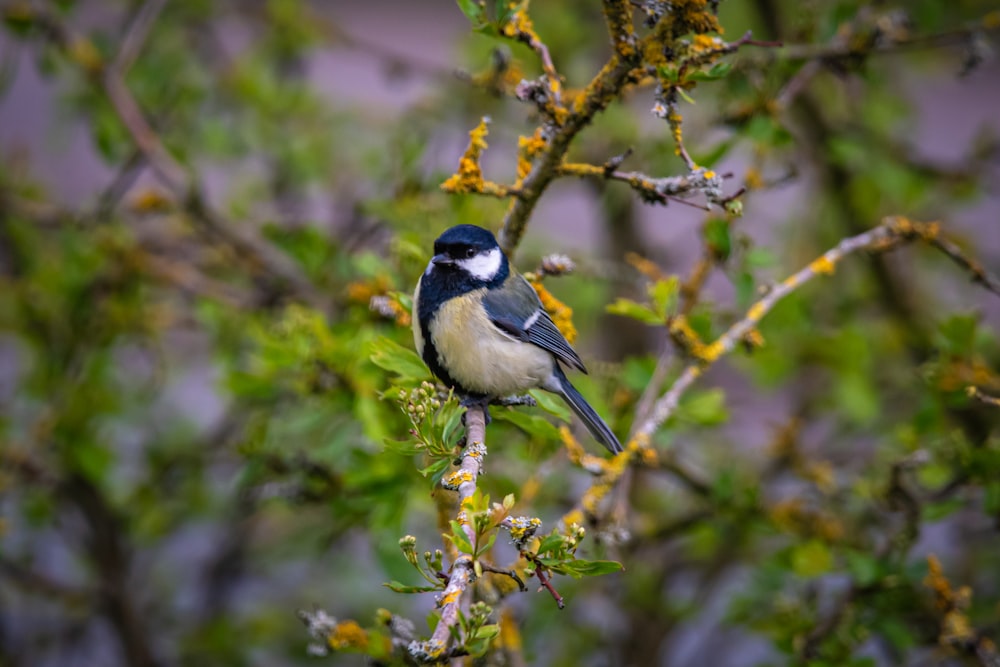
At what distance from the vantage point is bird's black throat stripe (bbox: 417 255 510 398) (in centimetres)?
223

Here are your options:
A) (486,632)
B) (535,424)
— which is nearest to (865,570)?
(535,424)

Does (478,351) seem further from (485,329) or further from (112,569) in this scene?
(112,569)

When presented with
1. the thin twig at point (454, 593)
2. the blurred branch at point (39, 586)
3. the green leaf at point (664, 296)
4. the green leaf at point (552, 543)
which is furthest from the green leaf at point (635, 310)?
the blurred branch at point (39, 586)

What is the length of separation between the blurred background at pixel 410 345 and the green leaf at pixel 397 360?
0.56 ft

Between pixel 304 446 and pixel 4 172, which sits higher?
pixel 4 172

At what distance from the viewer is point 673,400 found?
6.96 ft

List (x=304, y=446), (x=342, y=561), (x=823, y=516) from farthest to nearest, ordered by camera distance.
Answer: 1. (x=342, y=561)
2. (x=304, y=446)
3. (x=823, y=516)

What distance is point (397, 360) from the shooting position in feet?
6.32

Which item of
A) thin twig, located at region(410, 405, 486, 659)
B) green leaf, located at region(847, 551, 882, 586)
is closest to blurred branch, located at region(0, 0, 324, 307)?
thin twig, located at region(410, 405, 486, 659)

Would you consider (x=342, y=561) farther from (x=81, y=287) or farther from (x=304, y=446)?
(x=81, y=287)

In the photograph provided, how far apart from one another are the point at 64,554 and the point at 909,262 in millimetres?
5035

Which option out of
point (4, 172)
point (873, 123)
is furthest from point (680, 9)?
point (4, 172)

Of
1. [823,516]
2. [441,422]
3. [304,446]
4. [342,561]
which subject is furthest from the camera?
[342,561]

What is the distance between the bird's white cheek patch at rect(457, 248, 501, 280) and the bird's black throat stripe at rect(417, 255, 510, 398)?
0.01m
